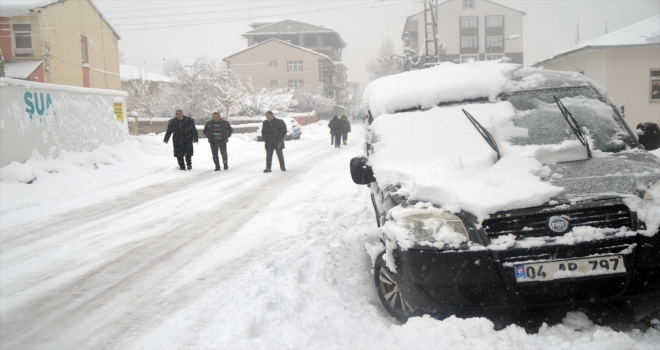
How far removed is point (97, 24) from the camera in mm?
35969

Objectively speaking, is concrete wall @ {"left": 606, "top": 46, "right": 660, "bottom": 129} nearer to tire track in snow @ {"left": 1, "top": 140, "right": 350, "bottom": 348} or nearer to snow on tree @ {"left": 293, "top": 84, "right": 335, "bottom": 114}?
tire track in snow @ {"left": 1, "top": 140, "right": 350, "bottom": 348}

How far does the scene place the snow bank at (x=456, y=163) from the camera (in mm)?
3188

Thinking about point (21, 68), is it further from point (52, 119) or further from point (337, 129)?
point (52, 119)

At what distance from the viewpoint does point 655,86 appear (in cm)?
2250

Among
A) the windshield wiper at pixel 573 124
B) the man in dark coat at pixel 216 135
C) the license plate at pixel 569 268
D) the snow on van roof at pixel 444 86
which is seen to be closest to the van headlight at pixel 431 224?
the license plate at pixel 569 268

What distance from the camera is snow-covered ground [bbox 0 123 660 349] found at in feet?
10.5

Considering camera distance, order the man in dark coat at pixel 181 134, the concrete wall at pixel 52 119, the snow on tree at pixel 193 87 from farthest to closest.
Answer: the snow on tree at pixel 193 87
the man in dark coat at pixel 181 134
the concrete wall at pixel 52 119

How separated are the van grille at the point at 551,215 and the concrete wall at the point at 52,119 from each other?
11.2 m

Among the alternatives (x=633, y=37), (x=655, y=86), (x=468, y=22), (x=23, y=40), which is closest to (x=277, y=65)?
(x=468, y=22)

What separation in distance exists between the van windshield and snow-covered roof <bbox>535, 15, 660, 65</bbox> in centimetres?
2012

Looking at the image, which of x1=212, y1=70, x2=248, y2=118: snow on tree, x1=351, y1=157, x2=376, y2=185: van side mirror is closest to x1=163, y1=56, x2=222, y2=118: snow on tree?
x1=212, y1=70, x2=248, y2=118: snow on tree

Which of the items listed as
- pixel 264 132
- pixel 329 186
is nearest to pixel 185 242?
pixel 329 186

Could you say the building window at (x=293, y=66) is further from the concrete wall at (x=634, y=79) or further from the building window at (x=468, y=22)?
the concrete wall at (x=634, y=79)

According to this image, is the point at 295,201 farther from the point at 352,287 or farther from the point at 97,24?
the point at 97,24
